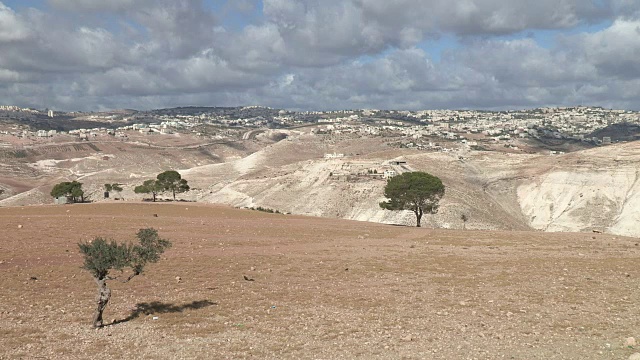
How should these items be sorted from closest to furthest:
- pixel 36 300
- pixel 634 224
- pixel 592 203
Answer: pixel 36 300 < pixel 634 224 < pixel 592 203

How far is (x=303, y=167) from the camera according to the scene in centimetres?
14475

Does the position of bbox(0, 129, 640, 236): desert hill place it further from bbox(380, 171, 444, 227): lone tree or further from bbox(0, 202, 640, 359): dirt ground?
bbox(0, 202, 640, 359): dirt ground

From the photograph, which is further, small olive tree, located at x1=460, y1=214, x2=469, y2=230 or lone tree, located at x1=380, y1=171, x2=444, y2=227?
small olive tree, located at x1=460, y1=214, x2=469, y2=230

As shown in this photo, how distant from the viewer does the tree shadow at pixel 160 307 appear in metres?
22.0

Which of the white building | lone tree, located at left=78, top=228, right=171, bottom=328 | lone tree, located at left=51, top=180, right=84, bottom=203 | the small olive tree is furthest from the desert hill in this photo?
lone tree, located at left=78, top=228, right=171, bottom=328

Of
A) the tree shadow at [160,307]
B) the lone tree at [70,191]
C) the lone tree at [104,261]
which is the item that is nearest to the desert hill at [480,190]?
the lone tree at [70,191]

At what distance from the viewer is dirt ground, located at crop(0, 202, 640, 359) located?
17.7 metres

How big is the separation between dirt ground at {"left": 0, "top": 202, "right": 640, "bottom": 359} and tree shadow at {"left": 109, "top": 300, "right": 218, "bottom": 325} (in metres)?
0.11

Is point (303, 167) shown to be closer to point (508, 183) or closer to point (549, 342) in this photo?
point (508, 183)

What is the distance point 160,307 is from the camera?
2291 cm

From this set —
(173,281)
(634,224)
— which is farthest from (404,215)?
(173,281)

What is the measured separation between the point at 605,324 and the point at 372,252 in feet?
69.0

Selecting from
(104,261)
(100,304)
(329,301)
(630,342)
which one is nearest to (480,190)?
(329,301)

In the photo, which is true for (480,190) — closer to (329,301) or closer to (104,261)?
(329,301)
